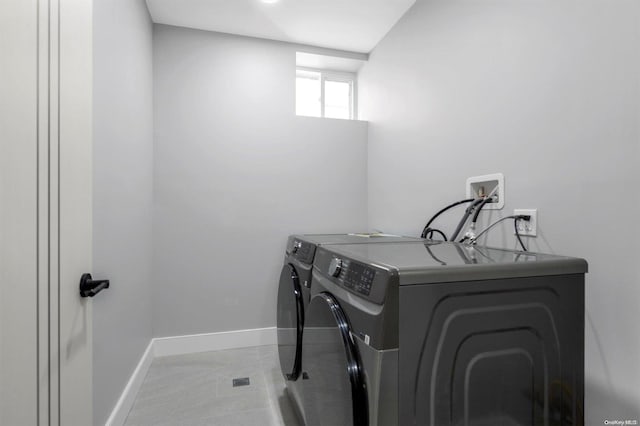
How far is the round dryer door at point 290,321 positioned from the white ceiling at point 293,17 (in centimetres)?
176

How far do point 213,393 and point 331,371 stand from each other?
4.10ft

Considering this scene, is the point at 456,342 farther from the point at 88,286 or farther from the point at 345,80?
the point at 345,80

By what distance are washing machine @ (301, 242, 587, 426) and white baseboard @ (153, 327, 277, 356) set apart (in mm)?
1652

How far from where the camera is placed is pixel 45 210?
0.87m

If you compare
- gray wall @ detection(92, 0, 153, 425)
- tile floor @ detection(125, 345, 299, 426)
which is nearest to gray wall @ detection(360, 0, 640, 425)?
tile floor @ detection(125, 345, 299, 426)

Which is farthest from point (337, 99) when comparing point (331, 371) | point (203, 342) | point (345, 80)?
point (331, 371)

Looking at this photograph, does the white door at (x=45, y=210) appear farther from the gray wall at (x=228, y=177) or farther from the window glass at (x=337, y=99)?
the window glass at (x=337, y=99)

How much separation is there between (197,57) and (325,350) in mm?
2357

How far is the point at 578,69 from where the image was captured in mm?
1097

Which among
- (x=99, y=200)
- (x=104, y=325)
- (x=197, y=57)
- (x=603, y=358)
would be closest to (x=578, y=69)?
(x=603, y=358)

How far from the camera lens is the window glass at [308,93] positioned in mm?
2834

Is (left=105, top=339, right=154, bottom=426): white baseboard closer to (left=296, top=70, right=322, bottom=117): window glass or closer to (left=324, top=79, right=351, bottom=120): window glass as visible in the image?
(left=296, top=70, right=322, bottom=117): window glass

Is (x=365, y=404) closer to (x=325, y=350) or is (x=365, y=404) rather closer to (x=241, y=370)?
(x=325, y=350)

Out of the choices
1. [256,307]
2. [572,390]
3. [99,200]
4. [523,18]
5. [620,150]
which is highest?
[523,18]
